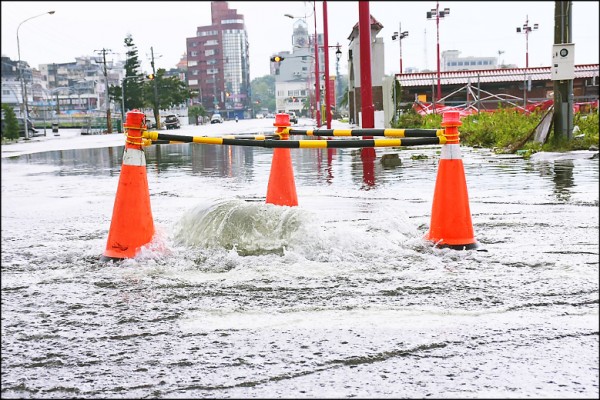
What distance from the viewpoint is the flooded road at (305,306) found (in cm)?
315

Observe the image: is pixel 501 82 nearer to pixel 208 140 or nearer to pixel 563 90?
pixel 563 90

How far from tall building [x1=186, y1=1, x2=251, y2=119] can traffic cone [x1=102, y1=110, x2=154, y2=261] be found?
13677 centimetres

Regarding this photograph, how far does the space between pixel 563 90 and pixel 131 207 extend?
11389 mm

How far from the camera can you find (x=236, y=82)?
601 feet

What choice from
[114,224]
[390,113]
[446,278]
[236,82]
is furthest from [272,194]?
[236,82]

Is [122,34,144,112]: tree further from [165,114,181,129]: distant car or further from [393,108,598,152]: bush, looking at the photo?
[393,108,598,152]: bush

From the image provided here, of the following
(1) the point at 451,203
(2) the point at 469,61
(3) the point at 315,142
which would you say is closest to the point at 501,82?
(3) the point at 315,142

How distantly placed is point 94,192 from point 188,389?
29.9ft

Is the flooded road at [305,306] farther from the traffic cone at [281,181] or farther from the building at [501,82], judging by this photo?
the building at [501,82]

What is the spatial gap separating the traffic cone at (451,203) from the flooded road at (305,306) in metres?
0.18

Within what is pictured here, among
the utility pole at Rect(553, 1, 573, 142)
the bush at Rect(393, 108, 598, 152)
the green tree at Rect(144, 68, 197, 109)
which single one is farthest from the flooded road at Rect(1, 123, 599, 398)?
the green tree at Rect(144, 68, 197, 109)

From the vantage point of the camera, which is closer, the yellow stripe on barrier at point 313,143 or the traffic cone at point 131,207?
the traffic cone at point 131,207

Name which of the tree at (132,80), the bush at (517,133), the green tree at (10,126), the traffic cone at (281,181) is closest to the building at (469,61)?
the tree at (132,80)

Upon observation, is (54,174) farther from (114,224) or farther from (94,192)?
(114,224)
